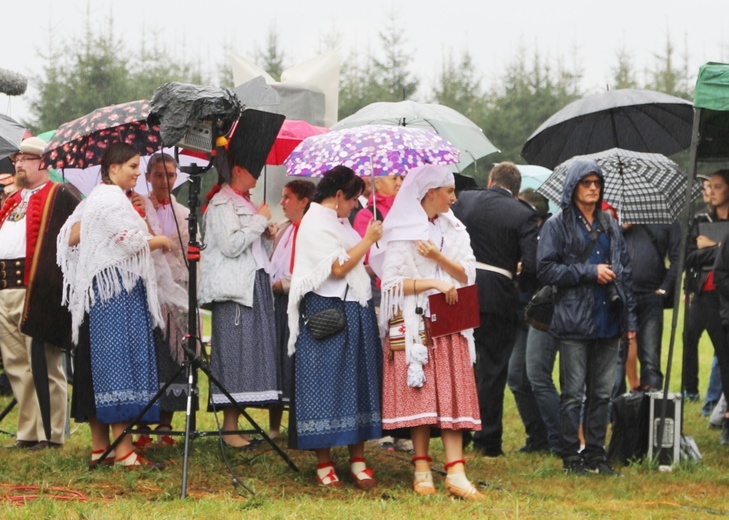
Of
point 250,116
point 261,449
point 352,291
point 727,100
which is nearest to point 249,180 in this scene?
point 250,116

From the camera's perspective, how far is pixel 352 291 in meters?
6.69

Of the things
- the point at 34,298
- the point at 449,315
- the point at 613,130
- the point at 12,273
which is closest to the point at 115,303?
the point at 34,298

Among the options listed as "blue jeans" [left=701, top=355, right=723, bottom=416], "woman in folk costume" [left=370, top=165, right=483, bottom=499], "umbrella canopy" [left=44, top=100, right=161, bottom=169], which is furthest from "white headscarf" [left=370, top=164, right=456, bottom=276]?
"blue jeans" [left=701, top=355, right=723, bottom=416]

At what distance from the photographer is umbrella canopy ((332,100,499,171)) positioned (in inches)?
329

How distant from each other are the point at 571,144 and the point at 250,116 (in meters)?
2.76

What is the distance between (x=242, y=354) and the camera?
7277mm

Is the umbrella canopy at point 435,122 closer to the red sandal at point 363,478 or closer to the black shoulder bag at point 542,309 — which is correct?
the black shoulder bag at point 542,309

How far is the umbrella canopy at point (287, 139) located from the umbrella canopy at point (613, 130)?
170 centimetres

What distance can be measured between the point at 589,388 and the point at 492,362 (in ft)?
2.79

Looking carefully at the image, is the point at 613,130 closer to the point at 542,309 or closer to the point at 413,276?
the point at 542,309

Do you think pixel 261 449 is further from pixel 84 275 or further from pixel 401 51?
pixel 401 51

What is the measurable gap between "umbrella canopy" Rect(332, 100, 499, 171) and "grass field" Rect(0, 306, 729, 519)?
2.23 meters

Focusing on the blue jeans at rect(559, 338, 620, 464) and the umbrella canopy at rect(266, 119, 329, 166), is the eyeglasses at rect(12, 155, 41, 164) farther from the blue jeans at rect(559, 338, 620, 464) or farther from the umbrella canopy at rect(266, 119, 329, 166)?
the blue jeans at rect(559, 338, 620, 464)

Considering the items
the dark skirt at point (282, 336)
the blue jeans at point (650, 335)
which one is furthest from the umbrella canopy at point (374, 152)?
the blue jeans at point (650, 335)
